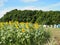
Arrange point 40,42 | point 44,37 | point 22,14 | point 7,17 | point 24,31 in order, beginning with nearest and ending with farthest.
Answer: point 24,31, point 40,42, point 44,37, point 7,17, point 22,14

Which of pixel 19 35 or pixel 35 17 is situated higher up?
pixel 19 35

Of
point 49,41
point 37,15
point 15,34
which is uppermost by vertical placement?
point 15,34

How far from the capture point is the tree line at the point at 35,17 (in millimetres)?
71262

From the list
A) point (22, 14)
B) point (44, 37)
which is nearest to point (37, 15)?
point (22, 14)

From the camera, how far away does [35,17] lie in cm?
7719

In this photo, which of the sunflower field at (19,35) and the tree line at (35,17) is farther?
the tree line at (35,17)

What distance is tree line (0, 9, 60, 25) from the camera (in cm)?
7126

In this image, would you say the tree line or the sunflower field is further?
the tree line

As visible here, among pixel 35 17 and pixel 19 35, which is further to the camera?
pixel 35 17

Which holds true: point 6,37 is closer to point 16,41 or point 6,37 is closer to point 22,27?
point 16,41

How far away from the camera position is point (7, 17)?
75.6 m

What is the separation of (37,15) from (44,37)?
2668 inches

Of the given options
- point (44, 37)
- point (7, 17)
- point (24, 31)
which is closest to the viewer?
point (24, 31)

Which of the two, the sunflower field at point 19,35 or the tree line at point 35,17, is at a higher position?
the sunflower field at point 19,35
